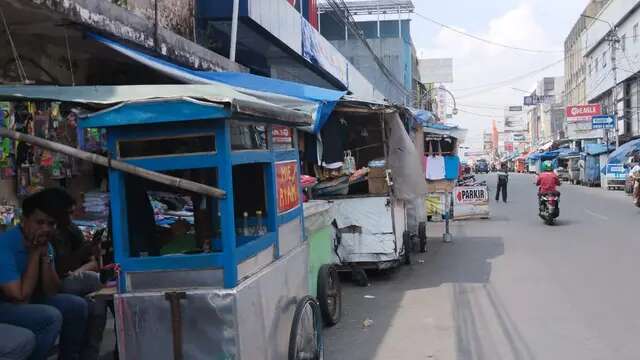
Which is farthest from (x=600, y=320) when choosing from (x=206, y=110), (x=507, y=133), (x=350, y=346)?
(x=507, y=133)

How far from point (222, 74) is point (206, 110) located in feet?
11.7

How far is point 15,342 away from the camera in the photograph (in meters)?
3.31

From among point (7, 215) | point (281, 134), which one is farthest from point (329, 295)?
point (7, 215)

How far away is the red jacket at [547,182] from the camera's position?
15312 mm

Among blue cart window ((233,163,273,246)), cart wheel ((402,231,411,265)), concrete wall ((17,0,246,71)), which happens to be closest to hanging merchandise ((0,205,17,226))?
concrete wall ((17,0,246,71))

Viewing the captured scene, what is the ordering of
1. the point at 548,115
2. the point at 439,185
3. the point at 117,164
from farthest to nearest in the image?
1. the point at 548,115
2. the point at 439,185
3. the point at 117,164

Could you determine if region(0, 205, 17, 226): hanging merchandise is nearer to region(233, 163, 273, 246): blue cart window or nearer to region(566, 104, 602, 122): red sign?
region(233, 163, 273, 246): blue cart window

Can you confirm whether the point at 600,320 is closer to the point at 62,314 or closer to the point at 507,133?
the point at 62,314

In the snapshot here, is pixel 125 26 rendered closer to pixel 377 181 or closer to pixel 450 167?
pixel 377 181

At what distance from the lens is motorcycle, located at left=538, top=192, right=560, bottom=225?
1484 centimetres

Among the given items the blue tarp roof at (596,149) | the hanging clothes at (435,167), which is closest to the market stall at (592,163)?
the blue tarp roof at (596,149)

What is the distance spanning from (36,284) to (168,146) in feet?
4.10

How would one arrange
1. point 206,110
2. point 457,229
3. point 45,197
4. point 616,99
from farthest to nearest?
1. point 616,99
2. point 457,229
3. point 45,197
4. point 206,110

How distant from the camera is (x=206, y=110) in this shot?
320 cm
